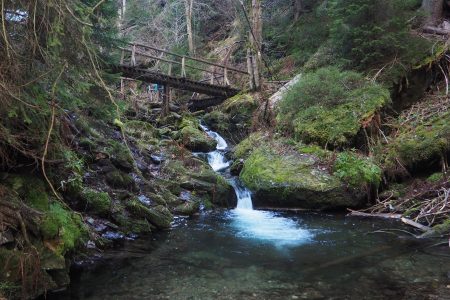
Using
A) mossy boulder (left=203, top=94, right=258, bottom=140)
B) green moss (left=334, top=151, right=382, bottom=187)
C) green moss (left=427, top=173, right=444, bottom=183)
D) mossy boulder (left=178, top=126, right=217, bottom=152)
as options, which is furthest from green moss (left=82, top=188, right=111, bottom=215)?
mossy boulder (left=203, top=94, right=258, bottom=140)

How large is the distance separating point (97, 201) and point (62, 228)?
6.02 feet

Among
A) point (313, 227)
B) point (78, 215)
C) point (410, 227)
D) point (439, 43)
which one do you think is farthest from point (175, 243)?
point (439, 43)

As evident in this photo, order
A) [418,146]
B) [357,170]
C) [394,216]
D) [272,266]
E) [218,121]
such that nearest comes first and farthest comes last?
[272,266] → [394,216] → [418,146] → [357,170] → [218,121]

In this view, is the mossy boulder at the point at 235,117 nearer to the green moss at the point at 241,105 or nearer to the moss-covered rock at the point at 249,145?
the green moss at the point at 241,105

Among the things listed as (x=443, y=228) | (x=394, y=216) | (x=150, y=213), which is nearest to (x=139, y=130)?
(x=150, y=213)

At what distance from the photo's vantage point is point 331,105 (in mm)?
11375

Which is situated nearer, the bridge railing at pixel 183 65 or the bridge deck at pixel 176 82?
the bridge deck at pixel 176 82

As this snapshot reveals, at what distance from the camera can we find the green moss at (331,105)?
10625 mm

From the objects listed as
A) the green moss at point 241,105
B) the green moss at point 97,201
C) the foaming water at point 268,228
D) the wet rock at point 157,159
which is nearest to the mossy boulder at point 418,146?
the foaming water at point 268,228

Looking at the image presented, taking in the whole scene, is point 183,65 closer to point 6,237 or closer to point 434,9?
point 434,9

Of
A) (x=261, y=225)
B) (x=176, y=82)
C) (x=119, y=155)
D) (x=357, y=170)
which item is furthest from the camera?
(x=176, y=82)

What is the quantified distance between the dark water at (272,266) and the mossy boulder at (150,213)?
271mm

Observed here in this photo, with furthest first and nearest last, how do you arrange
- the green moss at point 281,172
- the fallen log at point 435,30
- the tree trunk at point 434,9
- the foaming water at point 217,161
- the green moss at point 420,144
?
the tree trunk at point 434,9, the foaming water at point 217,161, the fallen log at point 435,30, the green moss at point 281,172, the green moss at point 420,144

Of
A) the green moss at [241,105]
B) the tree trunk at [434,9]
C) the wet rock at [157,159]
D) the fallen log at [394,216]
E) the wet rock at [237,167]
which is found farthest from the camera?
the green moss at [241,105]
